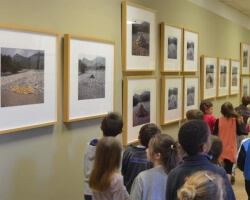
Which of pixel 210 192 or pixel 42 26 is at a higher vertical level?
pixel 42 26

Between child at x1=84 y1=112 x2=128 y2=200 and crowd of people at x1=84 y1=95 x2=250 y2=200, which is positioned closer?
crowd of people at x1=84 y1=95 x2=250 y2=200

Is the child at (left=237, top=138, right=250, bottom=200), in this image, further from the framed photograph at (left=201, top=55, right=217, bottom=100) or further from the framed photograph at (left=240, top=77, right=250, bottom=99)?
the framed photograph at (left=240, top=77, right=250, bottom=99)

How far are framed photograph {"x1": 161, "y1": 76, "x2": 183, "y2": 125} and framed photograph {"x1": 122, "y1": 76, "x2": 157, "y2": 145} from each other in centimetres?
27

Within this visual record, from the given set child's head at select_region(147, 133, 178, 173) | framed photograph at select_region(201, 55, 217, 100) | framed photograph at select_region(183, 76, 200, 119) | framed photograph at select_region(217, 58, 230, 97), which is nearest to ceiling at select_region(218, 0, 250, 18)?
framed photograph at select_region(217, 58, 230, 97)

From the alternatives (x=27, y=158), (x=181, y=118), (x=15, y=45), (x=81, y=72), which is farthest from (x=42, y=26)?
(x=181, y=118)

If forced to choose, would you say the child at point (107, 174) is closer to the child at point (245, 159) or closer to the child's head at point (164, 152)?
the child's head at point (164, 152)

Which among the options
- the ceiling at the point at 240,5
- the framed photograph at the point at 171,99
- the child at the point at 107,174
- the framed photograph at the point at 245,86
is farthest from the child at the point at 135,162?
the framed photograph at the point at 245,86

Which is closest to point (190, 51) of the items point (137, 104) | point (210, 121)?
point (210, 121)

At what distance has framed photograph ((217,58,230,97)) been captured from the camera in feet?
23.4

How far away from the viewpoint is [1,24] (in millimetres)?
2510

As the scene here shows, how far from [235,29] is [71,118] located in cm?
616

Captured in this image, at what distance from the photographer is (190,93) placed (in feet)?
19.1

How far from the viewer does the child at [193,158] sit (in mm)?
2041

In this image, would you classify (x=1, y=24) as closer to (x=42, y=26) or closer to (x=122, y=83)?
(x=42, y=26)
